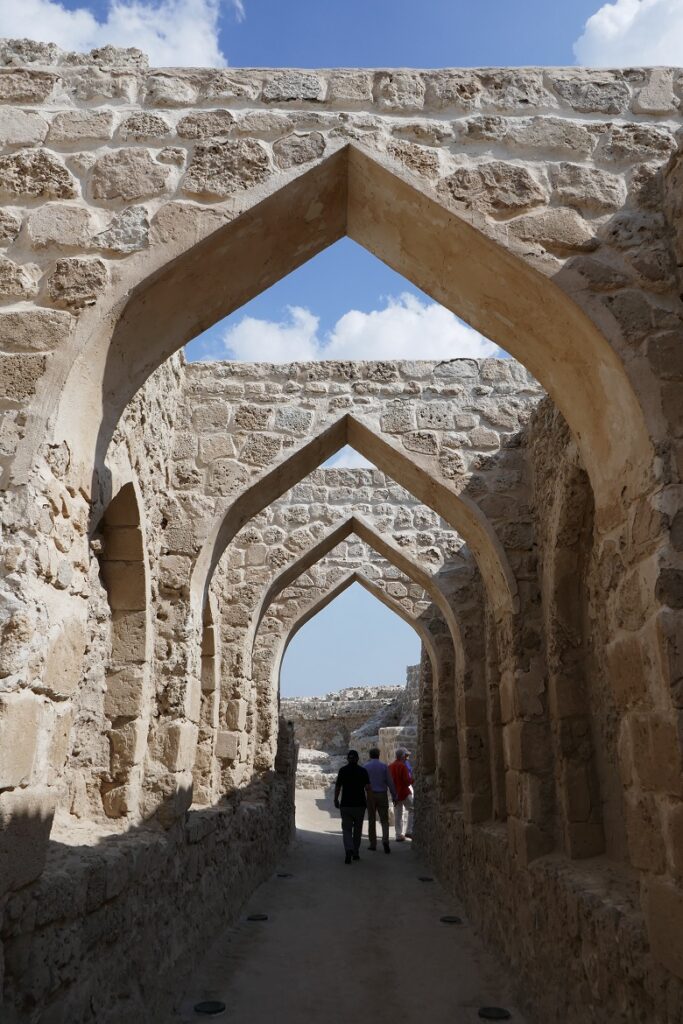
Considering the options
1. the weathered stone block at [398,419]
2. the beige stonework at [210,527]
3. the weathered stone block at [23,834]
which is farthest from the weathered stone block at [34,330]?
the weathered stone block at [398,419]

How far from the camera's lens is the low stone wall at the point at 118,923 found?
2.18 meters

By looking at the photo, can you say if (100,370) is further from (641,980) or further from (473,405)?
(473,405)

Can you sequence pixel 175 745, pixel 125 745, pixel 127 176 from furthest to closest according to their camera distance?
pixel 175 745, pixel 125 745, pixel 127 176

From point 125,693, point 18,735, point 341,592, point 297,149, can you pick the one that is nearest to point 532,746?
point 125,693

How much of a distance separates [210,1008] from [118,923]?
1089mm

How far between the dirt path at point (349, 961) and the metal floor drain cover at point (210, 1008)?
4 cm

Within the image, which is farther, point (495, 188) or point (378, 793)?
point (378, 793)

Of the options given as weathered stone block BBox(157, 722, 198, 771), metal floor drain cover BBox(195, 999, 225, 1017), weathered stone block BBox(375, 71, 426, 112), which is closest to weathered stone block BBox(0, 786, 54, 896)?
weathered stone block BBox(157, 722, 198, 771)

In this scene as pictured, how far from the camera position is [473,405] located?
5309 millimetres

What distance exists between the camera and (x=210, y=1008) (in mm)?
3705

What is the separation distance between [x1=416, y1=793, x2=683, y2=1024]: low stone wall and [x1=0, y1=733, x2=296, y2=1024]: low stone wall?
5.66ft

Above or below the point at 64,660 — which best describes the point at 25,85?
above

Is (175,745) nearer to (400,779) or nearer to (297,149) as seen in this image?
(297,149)

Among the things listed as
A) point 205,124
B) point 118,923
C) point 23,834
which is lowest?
point 118,923
